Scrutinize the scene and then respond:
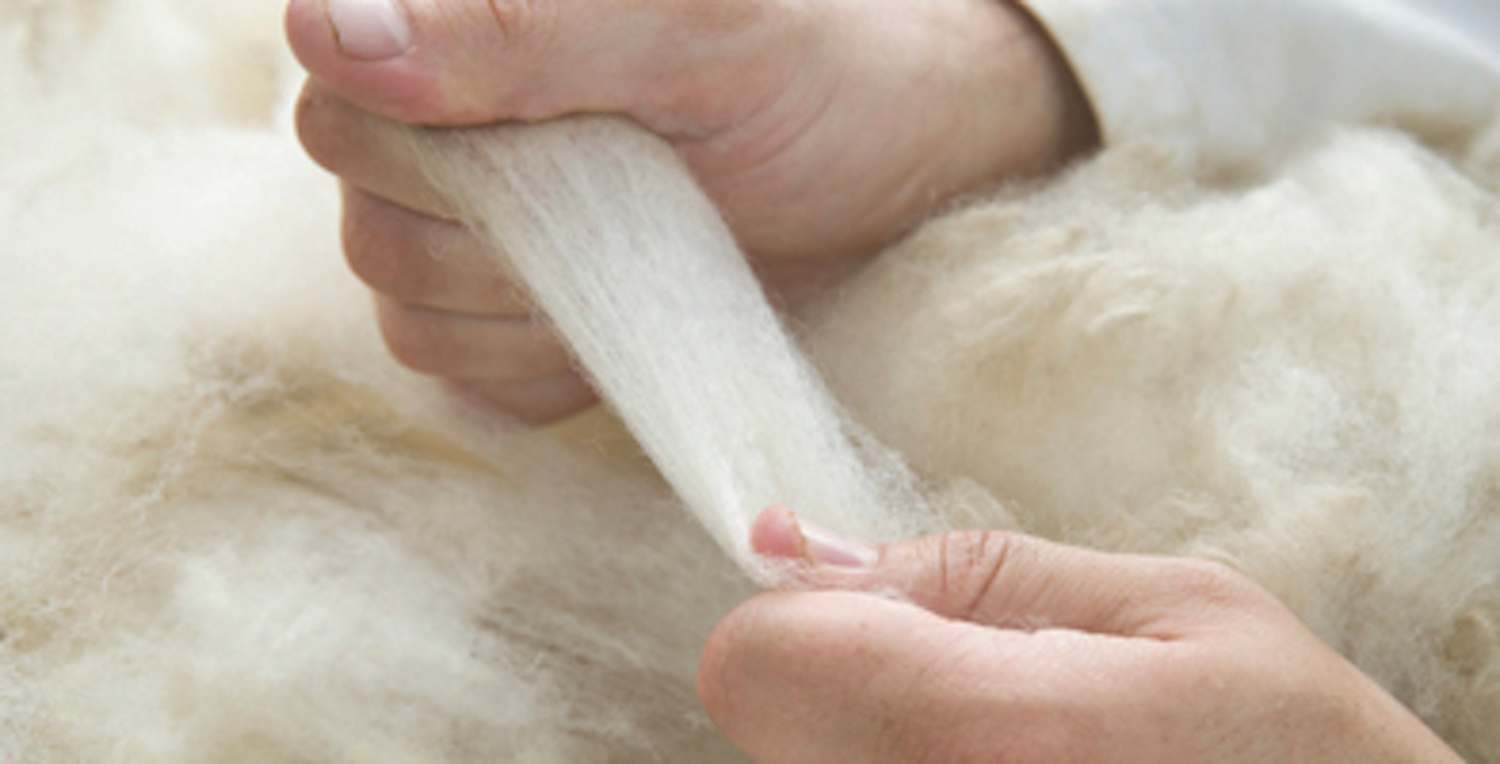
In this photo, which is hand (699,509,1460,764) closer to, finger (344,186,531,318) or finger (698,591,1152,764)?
finger (698,591,1152,764)

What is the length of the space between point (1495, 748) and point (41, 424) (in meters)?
0.88

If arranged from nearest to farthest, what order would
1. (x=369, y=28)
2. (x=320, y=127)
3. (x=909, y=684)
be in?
(x=909, y=684), (x=369, y=28), (x=320, y=127)

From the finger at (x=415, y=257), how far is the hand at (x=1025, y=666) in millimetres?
344

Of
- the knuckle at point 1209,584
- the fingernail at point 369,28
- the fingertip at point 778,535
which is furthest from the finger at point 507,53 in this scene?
the knuckle at point 1209,584

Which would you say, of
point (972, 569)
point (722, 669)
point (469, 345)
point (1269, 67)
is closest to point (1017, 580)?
point (972, 569)

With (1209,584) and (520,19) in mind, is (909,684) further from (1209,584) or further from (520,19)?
(520,19)

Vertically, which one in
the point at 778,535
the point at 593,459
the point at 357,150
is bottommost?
the point at 593,459

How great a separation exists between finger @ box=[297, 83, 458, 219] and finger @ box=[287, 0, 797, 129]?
2.5 inches

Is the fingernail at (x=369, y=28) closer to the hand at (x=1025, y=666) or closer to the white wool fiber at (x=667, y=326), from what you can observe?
the white wool fiber at (x=667, y=326)

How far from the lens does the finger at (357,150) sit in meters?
0.75

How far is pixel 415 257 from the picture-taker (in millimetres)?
856

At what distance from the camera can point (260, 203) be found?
918mm

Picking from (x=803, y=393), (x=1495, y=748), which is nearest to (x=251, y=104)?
(x=803, y=393)

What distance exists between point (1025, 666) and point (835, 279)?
44 cm
